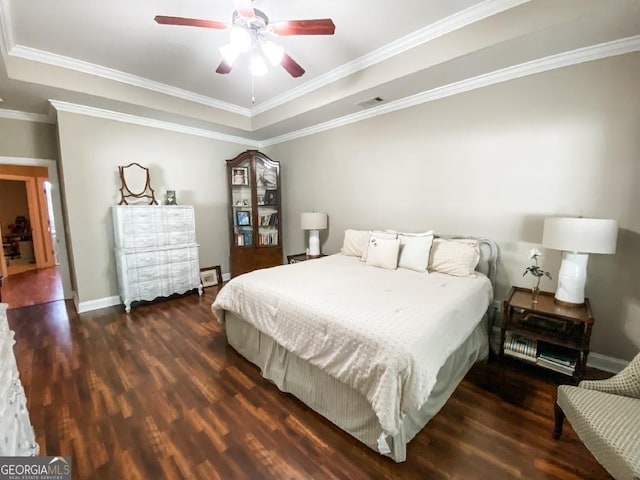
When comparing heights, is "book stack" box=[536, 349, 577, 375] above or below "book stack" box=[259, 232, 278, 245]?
below

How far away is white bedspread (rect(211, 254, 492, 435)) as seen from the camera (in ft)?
4.44

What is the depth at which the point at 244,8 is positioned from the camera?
1688 millimetres

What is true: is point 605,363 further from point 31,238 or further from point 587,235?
point 31,238

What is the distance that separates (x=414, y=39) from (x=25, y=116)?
190 inches

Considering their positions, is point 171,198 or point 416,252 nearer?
point 416,252

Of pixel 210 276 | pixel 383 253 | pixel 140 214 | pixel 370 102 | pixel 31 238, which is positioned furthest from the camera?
pixel 31 238

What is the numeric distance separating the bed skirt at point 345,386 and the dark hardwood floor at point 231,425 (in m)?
0.07

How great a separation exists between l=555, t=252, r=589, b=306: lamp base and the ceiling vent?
Answer: 93.9 inches

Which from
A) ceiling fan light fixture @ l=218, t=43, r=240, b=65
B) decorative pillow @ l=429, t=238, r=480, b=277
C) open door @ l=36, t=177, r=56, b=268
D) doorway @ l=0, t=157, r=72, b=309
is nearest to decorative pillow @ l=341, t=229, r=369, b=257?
decorative pillow @ l=429, t=238, r=480, b=277

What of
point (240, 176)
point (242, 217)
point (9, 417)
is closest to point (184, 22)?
point (9, 417)

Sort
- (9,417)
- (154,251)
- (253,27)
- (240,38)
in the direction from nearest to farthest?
(9,417)
(240,38)
(253,27)
(154,251)

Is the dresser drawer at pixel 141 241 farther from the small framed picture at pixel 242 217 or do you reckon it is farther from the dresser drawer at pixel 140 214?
the small framed picture at pixel 242 217

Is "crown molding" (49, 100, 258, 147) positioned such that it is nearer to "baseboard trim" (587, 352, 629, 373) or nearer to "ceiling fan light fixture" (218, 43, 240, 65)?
"ceiling fan light fixture" (218, 43, 240, 65)

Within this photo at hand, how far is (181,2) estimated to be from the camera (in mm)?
2055
